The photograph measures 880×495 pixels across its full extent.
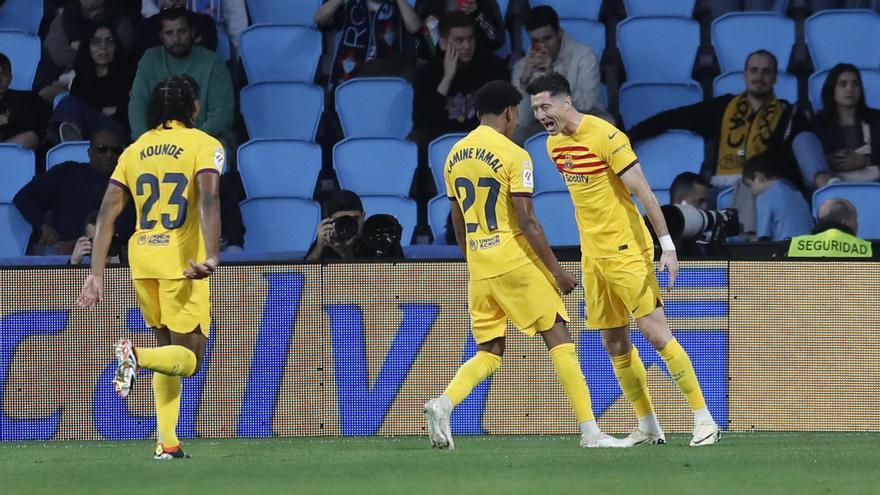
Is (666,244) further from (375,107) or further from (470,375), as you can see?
(375,107)

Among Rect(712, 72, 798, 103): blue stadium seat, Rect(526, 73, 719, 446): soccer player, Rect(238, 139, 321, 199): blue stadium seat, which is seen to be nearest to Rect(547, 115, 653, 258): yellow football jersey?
Rect(526, 73, 719, 446): soccer player

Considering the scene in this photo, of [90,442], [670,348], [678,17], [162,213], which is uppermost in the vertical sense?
[678,17]

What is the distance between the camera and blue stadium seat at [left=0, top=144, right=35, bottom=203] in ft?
47.6

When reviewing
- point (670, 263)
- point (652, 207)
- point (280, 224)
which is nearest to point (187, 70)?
point (280, 224)

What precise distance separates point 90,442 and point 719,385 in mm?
4242

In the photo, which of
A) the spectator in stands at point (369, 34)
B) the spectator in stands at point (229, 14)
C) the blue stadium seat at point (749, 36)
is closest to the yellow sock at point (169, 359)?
the spectator in stands at point (369, 34)

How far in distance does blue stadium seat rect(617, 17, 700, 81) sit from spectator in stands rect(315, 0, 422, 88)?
1997mm

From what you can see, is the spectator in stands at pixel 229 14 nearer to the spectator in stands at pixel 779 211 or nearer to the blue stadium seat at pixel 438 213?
the blue stadium seat at pixel 438 213

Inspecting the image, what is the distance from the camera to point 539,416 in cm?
1114

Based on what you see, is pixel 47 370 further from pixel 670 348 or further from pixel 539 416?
pixel 670 348

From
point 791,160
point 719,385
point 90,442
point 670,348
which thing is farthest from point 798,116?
point 90,442

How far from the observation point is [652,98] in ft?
49.5

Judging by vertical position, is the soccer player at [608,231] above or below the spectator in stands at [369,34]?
below

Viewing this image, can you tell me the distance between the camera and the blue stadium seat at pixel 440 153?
1438 centimetres
